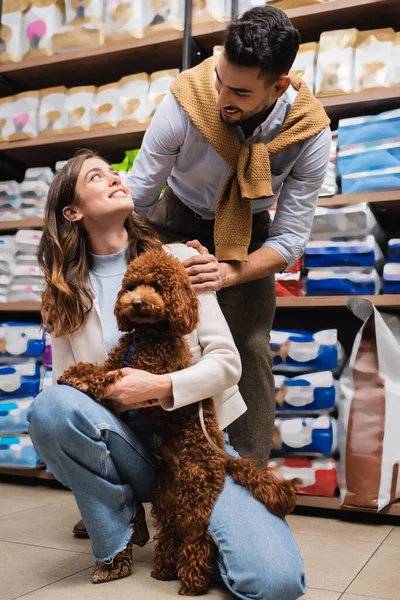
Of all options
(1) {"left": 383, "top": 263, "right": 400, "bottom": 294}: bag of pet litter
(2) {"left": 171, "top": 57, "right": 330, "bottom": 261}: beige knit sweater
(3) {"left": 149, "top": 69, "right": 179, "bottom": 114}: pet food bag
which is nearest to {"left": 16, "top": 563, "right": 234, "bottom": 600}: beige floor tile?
(2) {"left": 171, "top": 57, "right": 330, "bottom": 261}: beige knit sweater

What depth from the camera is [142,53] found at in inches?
107

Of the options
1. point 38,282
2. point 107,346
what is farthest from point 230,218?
point 38,282

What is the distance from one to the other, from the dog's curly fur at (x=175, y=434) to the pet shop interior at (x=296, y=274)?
10 centimetres

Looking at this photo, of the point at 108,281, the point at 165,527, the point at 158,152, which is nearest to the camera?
the point at 165,527

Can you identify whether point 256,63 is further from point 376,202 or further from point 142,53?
point 142,53

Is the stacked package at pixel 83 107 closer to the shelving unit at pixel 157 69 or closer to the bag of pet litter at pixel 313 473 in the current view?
the shelving unit at pixel 157 69

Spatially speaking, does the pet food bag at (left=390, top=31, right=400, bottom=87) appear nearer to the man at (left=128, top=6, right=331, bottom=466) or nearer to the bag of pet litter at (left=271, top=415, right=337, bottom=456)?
the man at (left=128, top=6, right=331, bottom=466)

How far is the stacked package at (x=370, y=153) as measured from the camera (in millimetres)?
2229

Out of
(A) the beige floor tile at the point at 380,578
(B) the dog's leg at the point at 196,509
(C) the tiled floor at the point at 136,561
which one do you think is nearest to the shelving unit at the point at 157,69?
(C) the tiled floor at the point at 136,561

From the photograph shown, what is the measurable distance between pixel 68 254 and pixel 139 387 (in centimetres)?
45

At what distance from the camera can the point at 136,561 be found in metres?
1.63

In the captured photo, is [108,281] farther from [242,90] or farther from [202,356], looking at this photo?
[242,90]

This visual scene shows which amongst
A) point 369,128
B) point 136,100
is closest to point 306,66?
point 369,128

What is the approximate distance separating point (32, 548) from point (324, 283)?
126cm
